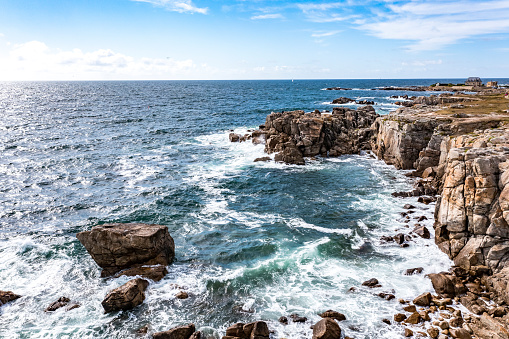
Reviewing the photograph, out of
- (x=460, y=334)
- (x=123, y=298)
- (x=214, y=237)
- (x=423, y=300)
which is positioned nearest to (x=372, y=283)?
(x=423, y=300)

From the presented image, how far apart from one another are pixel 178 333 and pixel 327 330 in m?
8.32

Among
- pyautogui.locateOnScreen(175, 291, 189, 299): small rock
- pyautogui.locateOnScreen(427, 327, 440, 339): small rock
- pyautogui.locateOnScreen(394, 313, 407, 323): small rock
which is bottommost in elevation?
pyautogui.locateOnScreen(175, 291, 189, 299): small rock

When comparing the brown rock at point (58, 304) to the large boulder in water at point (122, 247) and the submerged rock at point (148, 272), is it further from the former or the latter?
the submerged rock at point (148, 272)

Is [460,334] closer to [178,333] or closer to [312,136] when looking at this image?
[178,333]

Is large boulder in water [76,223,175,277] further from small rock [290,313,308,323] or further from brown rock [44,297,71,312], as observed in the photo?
small rock [290,313,308,323]

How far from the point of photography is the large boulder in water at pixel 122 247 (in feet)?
78.2

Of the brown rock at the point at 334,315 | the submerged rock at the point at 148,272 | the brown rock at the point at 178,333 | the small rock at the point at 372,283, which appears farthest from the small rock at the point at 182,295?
the small rock at the point at 372,283

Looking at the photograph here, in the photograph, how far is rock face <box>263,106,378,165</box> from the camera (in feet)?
178

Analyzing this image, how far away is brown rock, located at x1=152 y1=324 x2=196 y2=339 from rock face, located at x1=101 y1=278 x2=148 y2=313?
3.58 metres

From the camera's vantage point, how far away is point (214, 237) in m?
29.5

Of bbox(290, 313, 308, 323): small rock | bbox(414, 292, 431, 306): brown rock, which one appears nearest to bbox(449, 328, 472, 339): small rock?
bbox(414, 292, 431, 306): brown rock

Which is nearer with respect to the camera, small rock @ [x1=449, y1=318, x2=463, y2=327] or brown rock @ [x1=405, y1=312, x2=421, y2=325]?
small rock @ [x1=449, y1=318, x2=463, y2=327]

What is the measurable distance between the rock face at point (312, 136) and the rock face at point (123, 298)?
35.0 metres

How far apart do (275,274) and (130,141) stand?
184 ft
